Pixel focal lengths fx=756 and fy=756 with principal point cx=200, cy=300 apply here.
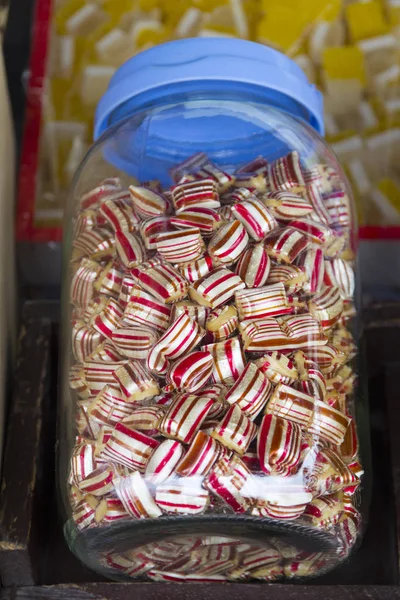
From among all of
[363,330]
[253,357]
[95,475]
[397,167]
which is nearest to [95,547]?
[95,475]

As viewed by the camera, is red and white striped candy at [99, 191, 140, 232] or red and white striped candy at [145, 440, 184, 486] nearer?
red and white striped candy at [145, 440, 184, 486]

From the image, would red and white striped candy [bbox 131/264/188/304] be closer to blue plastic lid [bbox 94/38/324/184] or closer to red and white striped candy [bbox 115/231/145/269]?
red and white striped candy [bbox 115/231/145/269]

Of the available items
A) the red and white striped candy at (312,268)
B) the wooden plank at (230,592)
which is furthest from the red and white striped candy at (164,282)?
the wooden plank at (230,592)

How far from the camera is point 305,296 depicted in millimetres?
631

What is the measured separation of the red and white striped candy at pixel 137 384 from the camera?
57cm

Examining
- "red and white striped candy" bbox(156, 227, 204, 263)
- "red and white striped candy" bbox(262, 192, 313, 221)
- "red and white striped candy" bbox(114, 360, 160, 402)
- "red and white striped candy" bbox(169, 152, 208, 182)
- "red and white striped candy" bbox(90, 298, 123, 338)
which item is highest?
"red and white striped candy" bbox(169, 152, 208, 182)

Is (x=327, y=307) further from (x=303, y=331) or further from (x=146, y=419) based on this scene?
(x=146, y=419)

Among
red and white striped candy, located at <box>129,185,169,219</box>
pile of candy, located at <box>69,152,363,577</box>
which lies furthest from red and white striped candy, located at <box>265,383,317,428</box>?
red and white striped candy, located at <box>129,185,169,219</box>

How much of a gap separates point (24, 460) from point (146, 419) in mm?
165

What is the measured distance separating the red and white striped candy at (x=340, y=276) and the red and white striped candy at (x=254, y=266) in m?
0.07

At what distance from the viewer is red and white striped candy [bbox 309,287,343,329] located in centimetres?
63

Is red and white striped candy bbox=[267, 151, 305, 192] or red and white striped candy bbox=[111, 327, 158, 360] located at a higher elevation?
red and white striped candy bbox=[267, 151, 305, 192]

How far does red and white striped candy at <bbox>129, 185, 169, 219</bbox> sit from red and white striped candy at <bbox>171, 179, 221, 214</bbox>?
1cm

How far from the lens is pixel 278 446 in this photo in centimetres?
55
